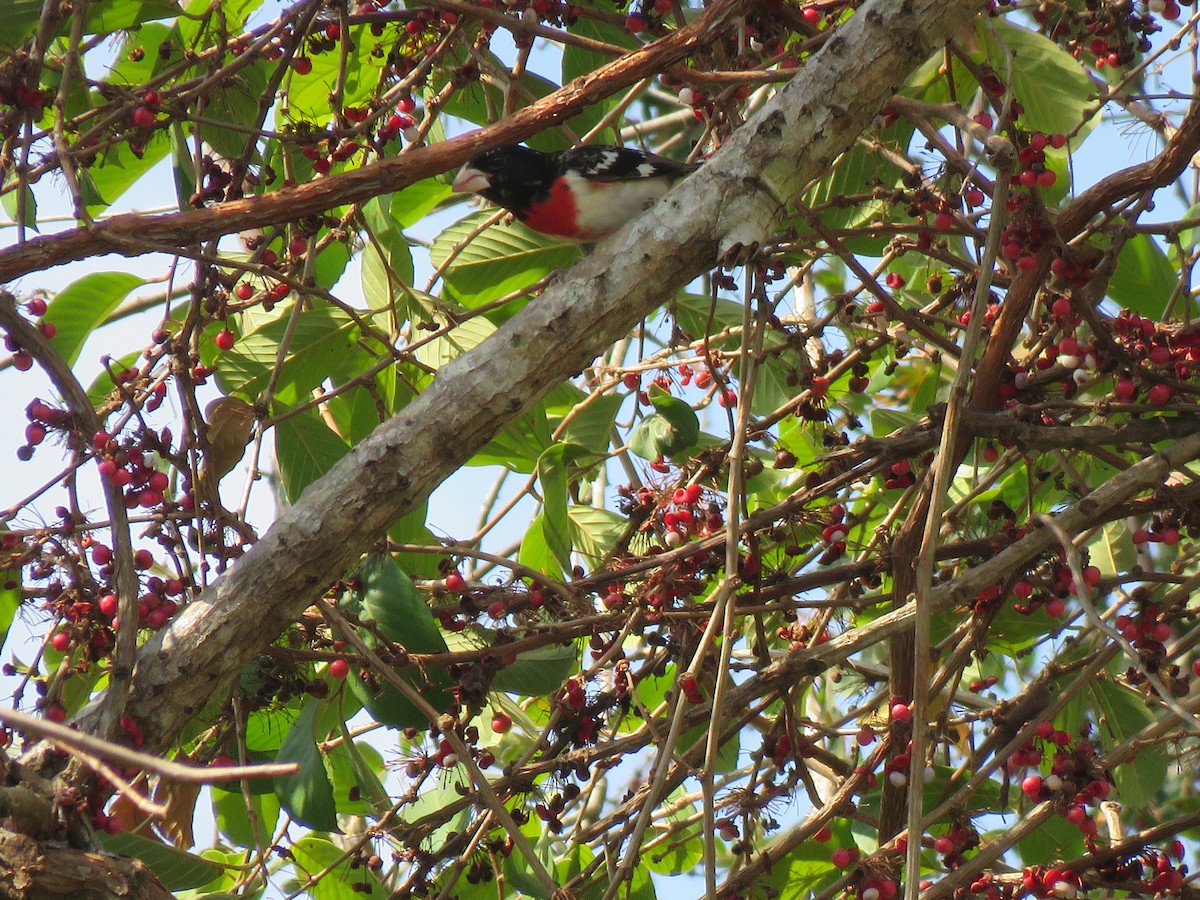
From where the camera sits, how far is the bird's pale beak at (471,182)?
3.21 m

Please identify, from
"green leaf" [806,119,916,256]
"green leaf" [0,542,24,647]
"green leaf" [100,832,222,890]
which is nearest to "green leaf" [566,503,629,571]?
"green leaf" [806,119,916,256]

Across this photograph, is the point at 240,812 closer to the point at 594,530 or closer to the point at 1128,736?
the point at 594,530

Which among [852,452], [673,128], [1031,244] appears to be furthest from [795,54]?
[673,128]

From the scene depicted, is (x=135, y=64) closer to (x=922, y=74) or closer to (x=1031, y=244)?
(x=922, y=74)

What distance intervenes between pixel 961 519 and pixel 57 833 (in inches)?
83.3

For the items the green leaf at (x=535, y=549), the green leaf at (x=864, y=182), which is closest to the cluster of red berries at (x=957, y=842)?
the green leaf at (x=535, y=549)

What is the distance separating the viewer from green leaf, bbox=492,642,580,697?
2.46m

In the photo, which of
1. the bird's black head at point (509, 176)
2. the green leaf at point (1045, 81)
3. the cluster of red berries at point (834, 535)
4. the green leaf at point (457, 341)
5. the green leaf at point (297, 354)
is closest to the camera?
the green leaf at point (1045, 81)

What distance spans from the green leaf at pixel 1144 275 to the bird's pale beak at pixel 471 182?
1.57 meters

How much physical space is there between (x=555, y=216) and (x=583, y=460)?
648mm

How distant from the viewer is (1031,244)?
7.24ft

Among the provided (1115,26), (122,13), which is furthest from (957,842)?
(122,13)

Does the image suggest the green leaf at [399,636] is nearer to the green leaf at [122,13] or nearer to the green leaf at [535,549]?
the green leaf at [535,549]

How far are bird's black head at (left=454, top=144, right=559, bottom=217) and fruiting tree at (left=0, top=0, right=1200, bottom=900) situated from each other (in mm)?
83
